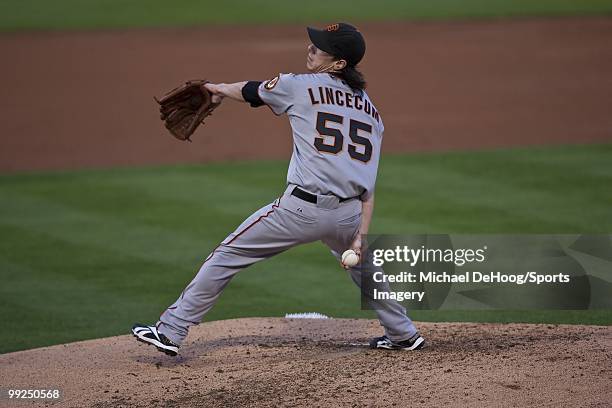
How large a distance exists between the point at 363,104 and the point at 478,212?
4.18 m

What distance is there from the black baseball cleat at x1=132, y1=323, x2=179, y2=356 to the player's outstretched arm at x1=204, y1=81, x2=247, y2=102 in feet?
4.46

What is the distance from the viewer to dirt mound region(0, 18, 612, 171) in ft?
42.1

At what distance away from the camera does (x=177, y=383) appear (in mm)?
5383

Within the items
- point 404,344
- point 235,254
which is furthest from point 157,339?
point 404,344

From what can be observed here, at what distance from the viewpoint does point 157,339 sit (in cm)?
556

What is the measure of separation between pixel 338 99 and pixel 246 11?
17.5 meters

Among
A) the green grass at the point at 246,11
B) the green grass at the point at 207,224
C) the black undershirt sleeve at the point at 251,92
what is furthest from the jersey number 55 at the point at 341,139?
the green grass at the point at 246,11

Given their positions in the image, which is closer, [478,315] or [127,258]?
[478,315]

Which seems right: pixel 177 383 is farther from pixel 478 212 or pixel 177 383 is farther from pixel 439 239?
pixel 478 212

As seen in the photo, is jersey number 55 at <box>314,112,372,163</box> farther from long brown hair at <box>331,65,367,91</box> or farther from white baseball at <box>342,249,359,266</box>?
white baseball at <box>342,249,359,266</box>

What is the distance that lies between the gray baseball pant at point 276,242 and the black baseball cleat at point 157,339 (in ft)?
0.09

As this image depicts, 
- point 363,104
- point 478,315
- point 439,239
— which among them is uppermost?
point 363,104

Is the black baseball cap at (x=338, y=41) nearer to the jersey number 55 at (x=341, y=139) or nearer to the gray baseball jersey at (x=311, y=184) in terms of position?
the gray baseball jersey at (x=311, y=184)

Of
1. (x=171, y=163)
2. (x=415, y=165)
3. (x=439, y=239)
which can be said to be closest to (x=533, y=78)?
(x=415, y=165)
